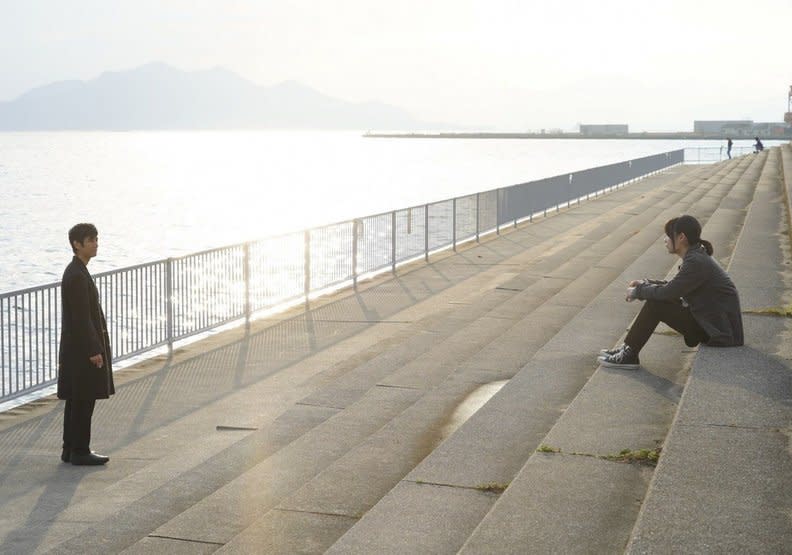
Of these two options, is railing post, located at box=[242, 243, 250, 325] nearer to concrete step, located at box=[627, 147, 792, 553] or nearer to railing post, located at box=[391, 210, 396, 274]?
railing post, located at box=[391, 210, 396, 274]

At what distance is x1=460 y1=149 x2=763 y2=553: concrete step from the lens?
585cm

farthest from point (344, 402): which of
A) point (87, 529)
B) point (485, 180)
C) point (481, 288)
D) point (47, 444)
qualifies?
point (485, 180)

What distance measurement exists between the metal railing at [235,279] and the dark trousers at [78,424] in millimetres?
1666

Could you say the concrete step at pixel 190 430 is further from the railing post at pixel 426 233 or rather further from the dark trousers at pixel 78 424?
the railing post at pixel 426 233

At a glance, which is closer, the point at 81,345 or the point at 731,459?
the point at 731,459

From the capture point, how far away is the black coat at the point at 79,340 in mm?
8531

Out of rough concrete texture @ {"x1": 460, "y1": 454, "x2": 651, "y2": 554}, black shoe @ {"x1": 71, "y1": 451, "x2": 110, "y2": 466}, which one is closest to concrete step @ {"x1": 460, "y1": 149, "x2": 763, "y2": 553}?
rough concrete texture @ {"x1": 460, "y1": 454, "x2": 651, "y2": 554}

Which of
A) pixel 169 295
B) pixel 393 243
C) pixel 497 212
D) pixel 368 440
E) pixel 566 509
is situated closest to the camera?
pixel 566 509

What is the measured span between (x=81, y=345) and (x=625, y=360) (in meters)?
4.60

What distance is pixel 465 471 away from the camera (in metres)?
7.30

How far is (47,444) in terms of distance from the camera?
9578mm

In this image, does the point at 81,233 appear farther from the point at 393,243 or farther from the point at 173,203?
the point at 173,203

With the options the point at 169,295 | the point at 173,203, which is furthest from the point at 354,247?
the point at 173,203

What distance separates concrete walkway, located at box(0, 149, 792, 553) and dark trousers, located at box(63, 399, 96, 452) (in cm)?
21
